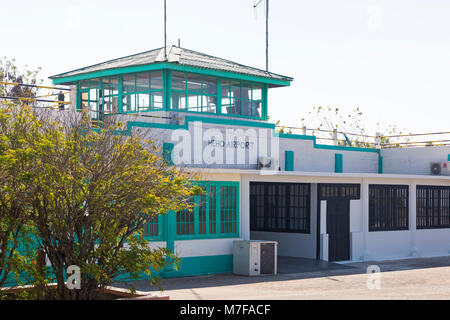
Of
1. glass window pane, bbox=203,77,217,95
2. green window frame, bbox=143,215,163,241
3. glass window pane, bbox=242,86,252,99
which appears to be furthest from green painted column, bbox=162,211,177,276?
glass window pane, bbox=242,86,252,99

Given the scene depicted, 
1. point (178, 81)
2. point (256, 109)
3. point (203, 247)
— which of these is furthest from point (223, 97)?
point (203, 247)

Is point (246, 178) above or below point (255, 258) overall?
above

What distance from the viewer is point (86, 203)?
9.86 m

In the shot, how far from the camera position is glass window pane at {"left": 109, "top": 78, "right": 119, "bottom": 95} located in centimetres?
2258

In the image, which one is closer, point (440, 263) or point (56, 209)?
point (56, 209)

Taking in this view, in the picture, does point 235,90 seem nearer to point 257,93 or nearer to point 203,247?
point 257,93

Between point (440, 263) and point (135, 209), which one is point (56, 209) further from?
point (440, 263)

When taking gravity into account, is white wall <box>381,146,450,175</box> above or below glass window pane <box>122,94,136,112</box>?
below

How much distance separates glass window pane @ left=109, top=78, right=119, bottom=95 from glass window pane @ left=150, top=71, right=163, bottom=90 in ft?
5.10

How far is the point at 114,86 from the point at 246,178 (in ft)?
19.2

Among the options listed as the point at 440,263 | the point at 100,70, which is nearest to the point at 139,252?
the point at 100,70

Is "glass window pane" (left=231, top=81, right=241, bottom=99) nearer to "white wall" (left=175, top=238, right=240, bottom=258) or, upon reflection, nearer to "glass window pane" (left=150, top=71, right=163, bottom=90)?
"glass window pane" (left=150, top=71, right=163, bottom=90)

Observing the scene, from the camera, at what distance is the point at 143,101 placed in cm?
2177
